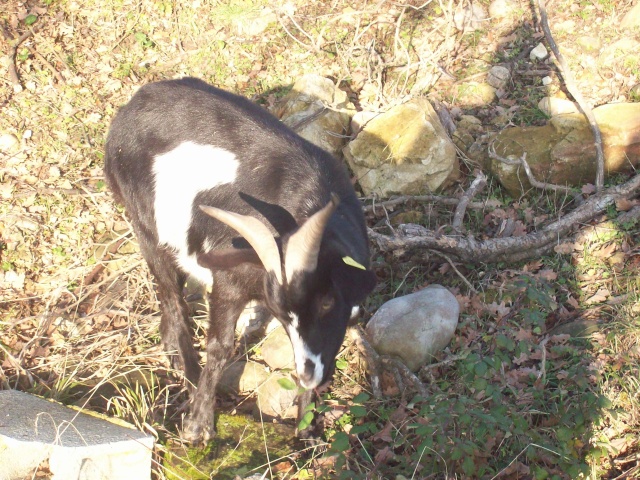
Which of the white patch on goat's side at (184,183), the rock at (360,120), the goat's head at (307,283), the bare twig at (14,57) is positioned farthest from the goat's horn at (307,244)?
the bare twig at (14,57)

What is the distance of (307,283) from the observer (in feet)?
10.9

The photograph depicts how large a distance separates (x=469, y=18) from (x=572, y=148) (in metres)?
2.30

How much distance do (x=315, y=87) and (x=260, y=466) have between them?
12.8 ft

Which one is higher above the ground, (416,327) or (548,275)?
(416,327)

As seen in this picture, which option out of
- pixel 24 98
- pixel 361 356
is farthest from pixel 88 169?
pixel 361 356

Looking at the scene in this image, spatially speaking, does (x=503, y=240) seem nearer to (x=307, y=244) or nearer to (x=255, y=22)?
(x=307, y=244)

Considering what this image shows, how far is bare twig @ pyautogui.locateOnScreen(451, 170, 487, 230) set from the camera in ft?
16.7

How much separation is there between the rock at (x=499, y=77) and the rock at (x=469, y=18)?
0.68 meters

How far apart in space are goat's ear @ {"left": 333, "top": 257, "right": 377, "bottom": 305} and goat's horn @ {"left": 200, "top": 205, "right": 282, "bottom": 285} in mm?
332

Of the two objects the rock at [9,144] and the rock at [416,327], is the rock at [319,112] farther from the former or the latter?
the rock at [9,144]

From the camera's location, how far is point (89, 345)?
486cm

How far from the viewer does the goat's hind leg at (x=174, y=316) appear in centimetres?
461

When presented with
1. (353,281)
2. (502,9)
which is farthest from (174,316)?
(502,9)

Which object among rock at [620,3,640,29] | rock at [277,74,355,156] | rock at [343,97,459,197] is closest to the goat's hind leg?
rock at [343,97,459,197]
